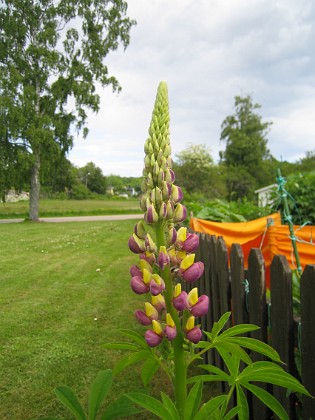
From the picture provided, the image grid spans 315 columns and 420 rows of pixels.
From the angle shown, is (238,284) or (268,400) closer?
(268,400)

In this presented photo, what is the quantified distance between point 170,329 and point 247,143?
149 ft

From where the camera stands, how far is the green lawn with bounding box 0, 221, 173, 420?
3.18 metres

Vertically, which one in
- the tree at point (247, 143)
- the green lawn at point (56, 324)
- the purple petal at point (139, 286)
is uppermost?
the tree at point (247, 143)

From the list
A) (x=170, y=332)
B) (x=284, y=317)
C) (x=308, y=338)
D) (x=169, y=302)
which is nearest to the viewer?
(x=170, y=332)

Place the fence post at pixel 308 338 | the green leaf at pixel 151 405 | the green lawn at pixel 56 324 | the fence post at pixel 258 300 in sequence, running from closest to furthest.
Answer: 1. the green leaf at pixel 151 405
2. the fence post at pixel 308 338
3. the fence post at pixel 258 300
4. the green lawn at pixel 56 324

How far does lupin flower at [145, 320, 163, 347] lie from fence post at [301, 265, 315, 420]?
0.95 metres

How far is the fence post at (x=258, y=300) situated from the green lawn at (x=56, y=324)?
0.90m

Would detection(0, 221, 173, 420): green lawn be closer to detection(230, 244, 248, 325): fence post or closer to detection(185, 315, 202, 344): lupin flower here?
detection(230, 244, 248, 325): fence post

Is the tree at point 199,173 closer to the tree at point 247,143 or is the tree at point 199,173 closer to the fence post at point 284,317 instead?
the tree at point 247,143

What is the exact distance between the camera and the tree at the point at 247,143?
4459 centimetres

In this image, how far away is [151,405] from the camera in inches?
36.3

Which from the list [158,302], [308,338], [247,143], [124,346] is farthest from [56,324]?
[247,143]

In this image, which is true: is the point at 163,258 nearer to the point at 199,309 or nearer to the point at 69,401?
the point at 199,309

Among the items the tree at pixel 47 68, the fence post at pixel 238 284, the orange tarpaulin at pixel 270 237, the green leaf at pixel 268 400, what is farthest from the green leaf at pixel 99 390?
the tree at pixel 47 68
